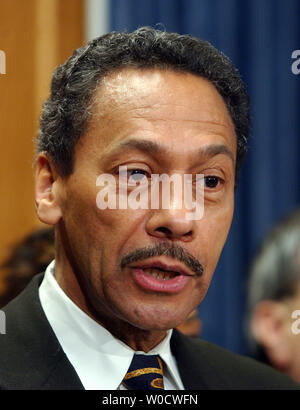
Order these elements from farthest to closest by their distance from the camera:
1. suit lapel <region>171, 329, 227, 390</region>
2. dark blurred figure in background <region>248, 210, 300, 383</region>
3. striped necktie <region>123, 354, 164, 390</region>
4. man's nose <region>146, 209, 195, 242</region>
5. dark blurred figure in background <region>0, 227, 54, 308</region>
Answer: dark blurred figure in background <region>248, 210, 300, 383</region>
dark blurred figure in background <region>0, 227, 54, 308</region>
suit lapel <region>171, 329, 227, 390</region>
striped necktie <region>123, 354, 164, 390</region>
man's nose <region>146, 209, 195, 242</region>

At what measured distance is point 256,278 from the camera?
6.36ft

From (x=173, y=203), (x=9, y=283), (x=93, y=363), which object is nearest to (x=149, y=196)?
(x=173, y=203)

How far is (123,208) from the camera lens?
1.18 m

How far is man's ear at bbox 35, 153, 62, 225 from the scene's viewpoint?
1.28m

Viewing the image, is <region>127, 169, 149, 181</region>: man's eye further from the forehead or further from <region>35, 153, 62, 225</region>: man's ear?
<region>35, 153, 62, 225</region>: man's ear

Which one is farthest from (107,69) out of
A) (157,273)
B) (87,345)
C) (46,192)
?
(87,345)

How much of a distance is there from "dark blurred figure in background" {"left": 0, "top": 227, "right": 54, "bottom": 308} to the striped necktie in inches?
15.5

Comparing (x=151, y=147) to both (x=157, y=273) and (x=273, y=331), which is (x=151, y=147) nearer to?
(x=157, y=273)

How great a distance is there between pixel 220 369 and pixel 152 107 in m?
0.63

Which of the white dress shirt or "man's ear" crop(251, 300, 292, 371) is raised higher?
the white dress shirt

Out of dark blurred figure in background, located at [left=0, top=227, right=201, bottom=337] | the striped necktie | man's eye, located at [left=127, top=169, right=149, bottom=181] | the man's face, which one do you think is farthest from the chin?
dark blurred figure in background, located at [left=0, top=227, right=201, bottom=337]

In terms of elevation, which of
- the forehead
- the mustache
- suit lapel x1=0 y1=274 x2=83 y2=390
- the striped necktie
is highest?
the forehead

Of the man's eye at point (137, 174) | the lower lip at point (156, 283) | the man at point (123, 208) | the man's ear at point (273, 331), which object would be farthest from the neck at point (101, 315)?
the man's ear at point (273, 331)

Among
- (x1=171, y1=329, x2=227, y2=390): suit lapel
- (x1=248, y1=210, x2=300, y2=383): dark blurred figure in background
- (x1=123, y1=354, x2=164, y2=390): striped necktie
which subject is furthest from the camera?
(x1=248, y1=210, x2=300, y2=383): dark blurred figure in background
